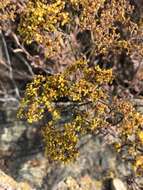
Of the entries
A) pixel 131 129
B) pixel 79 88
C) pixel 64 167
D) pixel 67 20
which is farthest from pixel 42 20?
pixel 64 167

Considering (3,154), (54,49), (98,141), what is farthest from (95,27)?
(3,154)

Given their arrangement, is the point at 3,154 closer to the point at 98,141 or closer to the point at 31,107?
the point at 98,141

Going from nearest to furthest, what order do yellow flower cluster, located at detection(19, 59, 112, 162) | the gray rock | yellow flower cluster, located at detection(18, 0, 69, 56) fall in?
yellow flower cluster, located at detection(19, 59, 112, 162) → yellow flower cluster, located at detection(18, 0, 69, 56) → the gray rock

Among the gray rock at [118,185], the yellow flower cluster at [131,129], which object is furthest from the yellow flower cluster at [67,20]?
the gray rock at [118,185]

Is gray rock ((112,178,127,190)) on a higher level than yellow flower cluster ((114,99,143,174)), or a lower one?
lower

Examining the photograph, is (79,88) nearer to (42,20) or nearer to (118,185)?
(42,20)

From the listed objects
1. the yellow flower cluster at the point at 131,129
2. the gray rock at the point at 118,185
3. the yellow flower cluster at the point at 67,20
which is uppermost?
the yellow flower cluster at the point at 67,20

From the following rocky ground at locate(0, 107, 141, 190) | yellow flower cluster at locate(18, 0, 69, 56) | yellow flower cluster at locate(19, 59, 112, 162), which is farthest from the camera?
rocky ground at locate(0, 107, 141, 190)

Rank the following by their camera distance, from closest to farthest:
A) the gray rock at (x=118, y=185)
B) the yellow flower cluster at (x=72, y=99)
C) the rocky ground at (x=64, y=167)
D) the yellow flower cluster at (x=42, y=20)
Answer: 1. the yellow flower cluster at (x=72, y=99)
2. the yellow flower cluster at (x=42, y=20)
3. the gray rock at (x=118, y=185)
4. the rocky ground at (x=64, y=167)

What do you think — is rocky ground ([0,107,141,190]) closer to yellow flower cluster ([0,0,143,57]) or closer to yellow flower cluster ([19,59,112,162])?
yellow flower cluster ([19,59,112,162])

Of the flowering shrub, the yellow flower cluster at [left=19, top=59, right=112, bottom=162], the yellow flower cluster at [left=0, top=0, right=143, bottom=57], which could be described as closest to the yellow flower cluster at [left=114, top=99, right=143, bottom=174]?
the flowering shrub

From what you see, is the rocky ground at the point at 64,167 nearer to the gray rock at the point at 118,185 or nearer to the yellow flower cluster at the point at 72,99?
the gray rock at the point at 118,185
